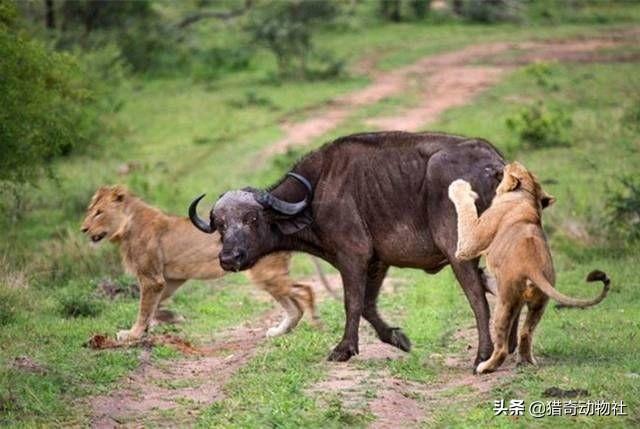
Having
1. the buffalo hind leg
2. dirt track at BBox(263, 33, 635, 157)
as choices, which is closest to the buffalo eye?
the buffalo hind leg

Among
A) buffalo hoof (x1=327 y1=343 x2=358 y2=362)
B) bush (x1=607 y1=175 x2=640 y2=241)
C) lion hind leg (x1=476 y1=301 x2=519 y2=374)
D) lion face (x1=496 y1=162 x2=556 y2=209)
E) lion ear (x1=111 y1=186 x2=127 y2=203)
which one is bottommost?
A: bush (x1=607 y1=175 x2=640 y2=241)

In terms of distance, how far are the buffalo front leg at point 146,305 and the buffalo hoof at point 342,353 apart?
2.40 meters

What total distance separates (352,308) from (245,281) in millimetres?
5663

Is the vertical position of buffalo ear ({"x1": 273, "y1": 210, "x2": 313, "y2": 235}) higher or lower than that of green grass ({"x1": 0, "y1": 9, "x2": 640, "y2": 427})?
higher

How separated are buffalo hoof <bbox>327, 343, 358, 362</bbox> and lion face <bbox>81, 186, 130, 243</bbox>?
11.3ft

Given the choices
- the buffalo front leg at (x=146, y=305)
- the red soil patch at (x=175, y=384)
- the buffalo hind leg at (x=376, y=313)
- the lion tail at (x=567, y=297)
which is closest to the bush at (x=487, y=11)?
the buffalo front leg at (x=146, y=305)

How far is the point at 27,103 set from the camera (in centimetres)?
1842

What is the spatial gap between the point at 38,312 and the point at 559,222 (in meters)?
7.64

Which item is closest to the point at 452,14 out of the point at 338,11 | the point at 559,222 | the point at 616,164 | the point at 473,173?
the point at 338,11

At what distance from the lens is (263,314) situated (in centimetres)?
1544

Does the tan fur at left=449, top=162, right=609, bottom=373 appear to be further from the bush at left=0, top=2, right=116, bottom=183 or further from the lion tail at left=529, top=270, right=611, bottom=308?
the bush at left=0, top=2, right=116, bottom=183

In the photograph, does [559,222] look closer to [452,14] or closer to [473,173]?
[473,173]

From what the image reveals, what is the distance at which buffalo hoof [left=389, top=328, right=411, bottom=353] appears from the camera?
493 inches

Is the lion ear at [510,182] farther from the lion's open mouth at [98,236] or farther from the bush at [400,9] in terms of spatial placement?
the bush at [400,9]
